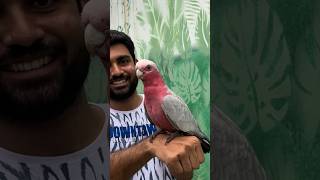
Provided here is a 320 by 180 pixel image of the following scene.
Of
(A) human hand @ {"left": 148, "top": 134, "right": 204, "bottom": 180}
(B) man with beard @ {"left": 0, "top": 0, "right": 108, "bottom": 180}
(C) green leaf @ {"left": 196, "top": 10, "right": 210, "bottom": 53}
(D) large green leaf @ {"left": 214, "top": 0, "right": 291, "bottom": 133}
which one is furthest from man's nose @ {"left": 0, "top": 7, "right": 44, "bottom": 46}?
(C) green leaf @ {"left": 196, "top": 10, "right": 210, "bottom": 53}

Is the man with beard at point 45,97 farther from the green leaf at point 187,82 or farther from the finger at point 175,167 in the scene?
the green leaf at point 187,82

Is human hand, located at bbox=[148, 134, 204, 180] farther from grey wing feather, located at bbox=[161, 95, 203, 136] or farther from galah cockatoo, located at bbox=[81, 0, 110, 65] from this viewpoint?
galah cockatoo, located at bbox=[81, 0, 110, 65]

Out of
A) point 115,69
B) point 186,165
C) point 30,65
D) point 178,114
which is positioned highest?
point 30,65

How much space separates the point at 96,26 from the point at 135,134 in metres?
1.54

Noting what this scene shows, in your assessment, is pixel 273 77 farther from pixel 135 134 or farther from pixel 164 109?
pixel 135 134

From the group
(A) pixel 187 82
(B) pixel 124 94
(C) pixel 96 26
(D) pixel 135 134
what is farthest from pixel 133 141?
(C) pixel 96 26

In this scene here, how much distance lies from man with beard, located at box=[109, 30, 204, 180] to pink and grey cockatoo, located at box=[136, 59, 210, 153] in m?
0.06

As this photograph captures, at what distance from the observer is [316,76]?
207cm

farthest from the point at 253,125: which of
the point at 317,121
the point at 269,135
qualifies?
the point at 317,121

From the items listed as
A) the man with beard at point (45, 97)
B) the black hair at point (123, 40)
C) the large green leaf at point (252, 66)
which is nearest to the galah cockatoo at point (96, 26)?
the man with beard at point (45, 97)

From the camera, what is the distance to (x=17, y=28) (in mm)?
1069

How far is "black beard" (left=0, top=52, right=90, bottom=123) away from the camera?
1.10 metres

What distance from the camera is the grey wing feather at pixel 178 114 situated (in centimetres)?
265

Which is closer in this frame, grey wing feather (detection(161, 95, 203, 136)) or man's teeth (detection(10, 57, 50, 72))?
man's teeth (detection(10, 57, 50, 72))
